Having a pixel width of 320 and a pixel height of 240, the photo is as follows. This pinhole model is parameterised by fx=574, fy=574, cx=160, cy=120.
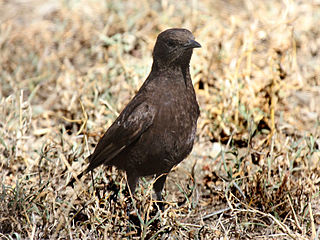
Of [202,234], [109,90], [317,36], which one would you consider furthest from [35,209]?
[317,36]

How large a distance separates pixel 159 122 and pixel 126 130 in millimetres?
241

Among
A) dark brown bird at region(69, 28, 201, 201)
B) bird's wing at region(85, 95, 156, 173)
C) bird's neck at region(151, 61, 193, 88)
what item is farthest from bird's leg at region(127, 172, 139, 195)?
bird's neck at region(151, 61, 193, 88)

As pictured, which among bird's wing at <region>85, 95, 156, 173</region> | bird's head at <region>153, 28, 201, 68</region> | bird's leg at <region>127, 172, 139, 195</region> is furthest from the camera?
bird's leg at <region>127, 172, 139, 195</region>

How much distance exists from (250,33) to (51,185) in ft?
8.82

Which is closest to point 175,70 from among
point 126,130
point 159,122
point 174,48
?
point 174,48

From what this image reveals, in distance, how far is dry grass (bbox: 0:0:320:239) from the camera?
390cm

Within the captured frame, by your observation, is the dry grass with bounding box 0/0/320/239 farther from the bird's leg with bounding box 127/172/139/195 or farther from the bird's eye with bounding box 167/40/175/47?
the bird's eye with bounding box 167/40/175/47

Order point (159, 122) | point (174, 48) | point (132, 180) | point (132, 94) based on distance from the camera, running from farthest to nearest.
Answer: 1. point (132, 94)
2. point (132, 180)
3. point (174, 48)
4. point (159, 122)

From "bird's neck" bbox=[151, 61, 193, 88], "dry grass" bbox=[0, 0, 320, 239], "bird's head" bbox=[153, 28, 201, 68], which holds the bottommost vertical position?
"dry grass" bbox=[0, 0, 320, 239]

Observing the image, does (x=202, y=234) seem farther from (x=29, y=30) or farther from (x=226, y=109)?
(x=29, y=30)

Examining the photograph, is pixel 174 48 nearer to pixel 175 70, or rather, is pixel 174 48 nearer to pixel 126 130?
pixel 175 70

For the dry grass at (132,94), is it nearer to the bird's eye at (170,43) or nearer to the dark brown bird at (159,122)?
the dark brown bird at (159,122)

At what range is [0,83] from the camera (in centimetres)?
644

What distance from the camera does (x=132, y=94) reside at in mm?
5594
